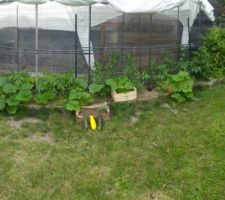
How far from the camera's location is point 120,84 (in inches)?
302

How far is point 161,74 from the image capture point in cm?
834

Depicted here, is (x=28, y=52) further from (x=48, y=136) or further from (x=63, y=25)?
(x=48, y=136)

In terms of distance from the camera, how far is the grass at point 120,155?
209 inches

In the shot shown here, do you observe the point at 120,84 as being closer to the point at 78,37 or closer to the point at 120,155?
the point at 78,37

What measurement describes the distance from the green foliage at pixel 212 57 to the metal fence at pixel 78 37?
1.35 ft

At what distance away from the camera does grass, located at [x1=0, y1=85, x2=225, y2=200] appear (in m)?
5.32

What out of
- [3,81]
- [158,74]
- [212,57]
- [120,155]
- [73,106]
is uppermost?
[212,57]

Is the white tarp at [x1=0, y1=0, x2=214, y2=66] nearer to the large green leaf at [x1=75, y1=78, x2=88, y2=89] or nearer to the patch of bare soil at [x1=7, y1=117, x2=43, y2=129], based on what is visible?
the large green leaf at [x1=75, y1=78, x2=88, y2=89]

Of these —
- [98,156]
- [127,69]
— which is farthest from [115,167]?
[127,69]

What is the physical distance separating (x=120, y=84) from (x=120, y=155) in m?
1.89

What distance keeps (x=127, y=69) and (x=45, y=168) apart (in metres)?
2.93

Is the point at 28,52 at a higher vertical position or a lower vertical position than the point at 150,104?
higher

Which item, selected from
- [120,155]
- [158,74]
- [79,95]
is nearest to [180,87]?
[158,74]

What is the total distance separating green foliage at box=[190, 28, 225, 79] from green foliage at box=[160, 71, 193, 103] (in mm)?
860
